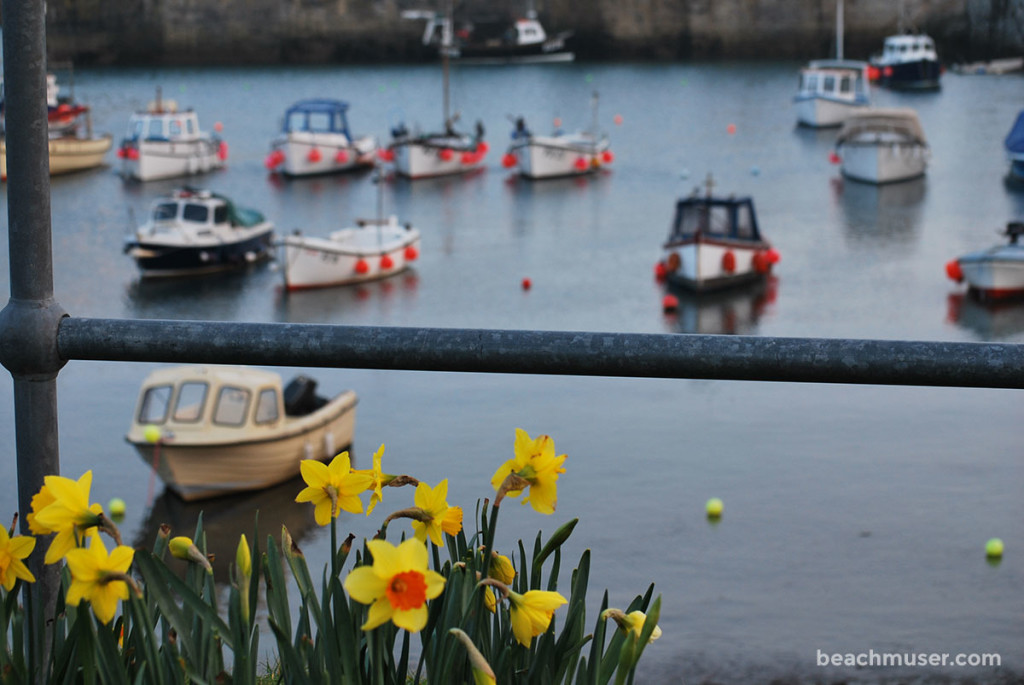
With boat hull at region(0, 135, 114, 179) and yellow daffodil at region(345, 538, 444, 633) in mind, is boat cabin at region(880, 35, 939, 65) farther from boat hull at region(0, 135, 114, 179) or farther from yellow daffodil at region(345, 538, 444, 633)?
yellow daffodil at region(345, 538, 444, 633)

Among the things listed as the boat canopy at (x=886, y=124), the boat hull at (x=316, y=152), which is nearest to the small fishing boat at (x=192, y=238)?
the boat hull at (x=316, y=152)

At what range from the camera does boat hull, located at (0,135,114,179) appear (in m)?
38.9

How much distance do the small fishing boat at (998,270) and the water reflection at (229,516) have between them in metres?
13.9

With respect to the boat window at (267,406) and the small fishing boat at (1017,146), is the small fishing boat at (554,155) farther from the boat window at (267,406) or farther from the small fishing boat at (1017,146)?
the boat window at (267,406)

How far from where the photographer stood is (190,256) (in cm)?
2708

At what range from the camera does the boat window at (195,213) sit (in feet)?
89.5

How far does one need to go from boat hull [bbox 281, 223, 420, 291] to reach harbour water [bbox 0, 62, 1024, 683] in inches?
12.7

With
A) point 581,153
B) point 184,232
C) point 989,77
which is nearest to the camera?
point 184,232

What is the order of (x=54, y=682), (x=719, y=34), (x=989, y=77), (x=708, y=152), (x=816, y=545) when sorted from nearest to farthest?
(x=54, y=682) < (x=816, y=545) < (x=708, y=152) < (x=989, y=77) < (x=719, y=34)

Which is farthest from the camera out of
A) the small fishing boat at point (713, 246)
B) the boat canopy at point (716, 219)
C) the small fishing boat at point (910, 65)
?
the small fishing boat at point (910, 65)

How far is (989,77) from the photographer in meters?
61.1

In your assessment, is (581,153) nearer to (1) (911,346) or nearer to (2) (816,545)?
(2) (816,545)

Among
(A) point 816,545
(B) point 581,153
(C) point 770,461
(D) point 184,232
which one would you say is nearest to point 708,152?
(B) point 581,153

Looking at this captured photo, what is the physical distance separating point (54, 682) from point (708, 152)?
4239cm
